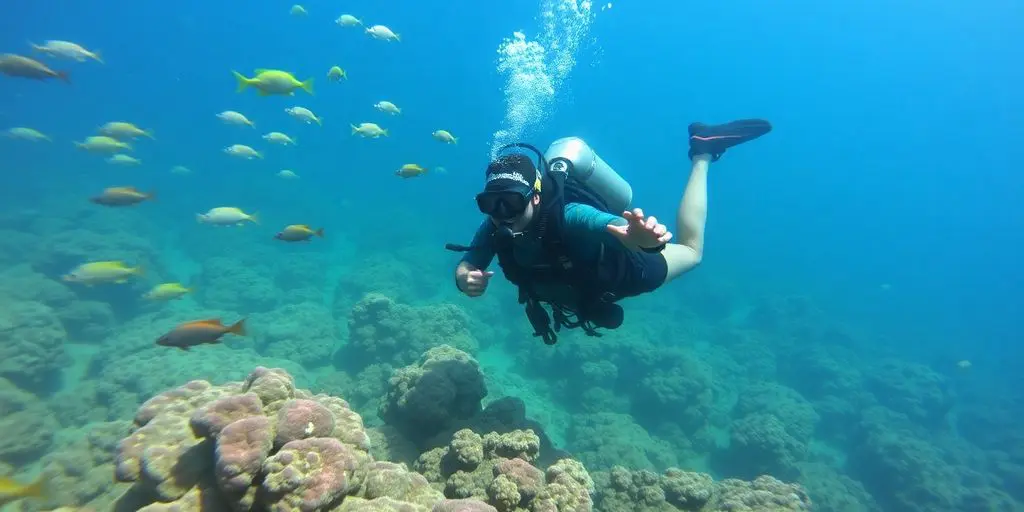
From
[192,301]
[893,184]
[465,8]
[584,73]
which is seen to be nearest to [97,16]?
[465,8]

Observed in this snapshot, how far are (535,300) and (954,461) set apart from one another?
1809 centimetres

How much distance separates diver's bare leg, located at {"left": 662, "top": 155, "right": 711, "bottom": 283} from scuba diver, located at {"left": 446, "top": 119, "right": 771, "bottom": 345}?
0.01 m

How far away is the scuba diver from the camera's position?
137 inches

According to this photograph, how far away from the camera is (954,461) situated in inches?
562

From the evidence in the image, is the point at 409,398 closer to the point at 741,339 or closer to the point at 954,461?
the point at 954,461

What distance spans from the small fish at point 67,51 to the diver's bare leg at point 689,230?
33.9 feet

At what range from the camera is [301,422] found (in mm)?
2902

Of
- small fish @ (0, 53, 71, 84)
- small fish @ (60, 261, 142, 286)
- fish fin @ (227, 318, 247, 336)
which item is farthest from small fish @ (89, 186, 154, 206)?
fish fin @ (227, 318, 247, 336)

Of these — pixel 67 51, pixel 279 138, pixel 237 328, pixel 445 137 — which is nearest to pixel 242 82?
pixel 279 138

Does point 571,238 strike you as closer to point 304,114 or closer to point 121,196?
point 121,196

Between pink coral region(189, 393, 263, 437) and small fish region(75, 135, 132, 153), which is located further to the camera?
small fish region(75, 135, 132, 153)

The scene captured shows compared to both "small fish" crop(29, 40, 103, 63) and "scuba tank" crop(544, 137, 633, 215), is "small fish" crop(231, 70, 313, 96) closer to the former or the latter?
"small fish" crop(29, 40, 103, 63)

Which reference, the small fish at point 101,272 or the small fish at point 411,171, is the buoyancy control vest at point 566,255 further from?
the small fish at point 101,272

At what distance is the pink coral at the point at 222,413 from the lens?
2.71 metres
